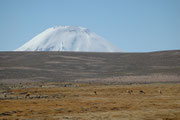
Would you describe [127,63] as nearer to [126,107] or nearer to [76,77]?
[76,77]

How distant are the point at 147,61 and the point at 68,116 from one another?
233 ft

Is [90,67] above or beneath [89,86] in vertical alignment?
above

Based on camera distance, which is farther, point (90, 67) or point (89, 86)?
point (90, 67)

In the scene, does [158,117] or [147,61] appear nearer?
[158,117]

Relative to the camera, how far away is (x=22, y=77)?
74.1 metres

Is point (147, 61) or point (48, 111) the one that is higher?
point (147, 61)

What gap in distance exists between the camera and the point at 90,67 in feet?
295

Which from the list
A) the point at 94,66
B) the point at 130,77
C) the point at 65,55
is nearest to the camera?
the point at 130,77

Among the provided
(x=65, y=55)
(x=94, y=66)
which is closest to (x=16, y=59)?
(x=65, y=55)

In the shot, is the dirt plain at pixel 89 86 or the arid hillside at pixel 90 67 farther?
the arid hillside at pixel 90 67

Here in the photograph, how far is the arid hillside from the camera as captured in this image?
7231cm

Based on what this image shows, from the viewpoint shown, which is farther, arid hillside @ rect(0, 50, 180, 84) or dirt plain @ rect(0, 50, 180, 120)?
arid hillside @ rect(0, 50, 180, 84)

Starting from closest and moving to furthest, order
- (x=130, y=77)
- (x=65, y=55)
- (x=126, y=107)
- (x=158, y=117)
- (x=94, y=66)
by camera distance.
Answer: (x=158, y=117)
(x=126, y=107)
(x=130, y=77)
(x=94, y=66)
(x=65, y=55)

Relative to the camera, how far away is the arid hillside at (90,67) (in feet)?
237
